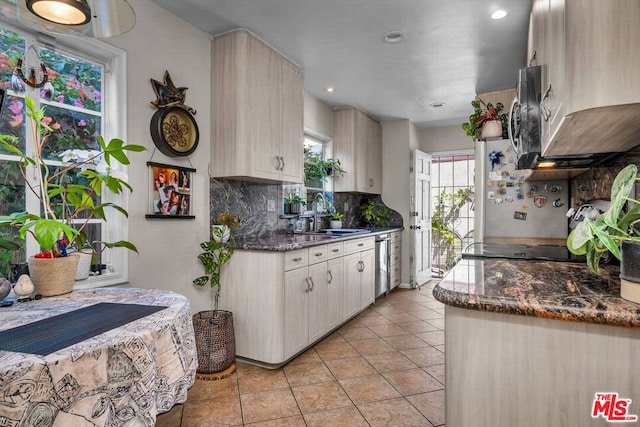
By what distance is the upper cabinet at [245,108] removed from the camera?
2619mm

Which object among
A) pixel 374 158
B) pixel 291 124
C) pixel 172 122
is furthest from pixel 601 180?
pixel 374 158

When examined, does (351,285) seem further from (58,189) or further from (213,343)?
(58,189)

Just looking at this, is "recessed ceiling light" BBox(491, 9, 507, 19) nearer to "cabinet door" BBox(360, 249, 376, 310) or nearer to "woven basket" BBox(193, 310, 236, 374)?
"cabinet door" BBox(360, 249, 376, 310)

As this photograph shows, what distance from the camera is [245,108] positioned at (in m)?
2.64

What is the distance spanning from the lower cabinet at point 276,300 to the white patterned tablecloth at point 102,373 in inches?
46.4

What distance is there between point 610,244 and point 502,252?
1408 millimetres

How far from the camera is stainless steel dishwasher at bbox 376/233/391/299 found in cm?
434

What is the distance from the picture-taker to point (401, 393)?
224 centimetres

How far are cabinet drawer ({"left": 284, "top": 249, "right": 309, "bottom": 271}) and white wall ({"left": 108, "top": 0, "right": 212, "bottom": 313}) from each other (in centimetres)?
67

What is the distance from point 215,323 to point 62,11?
1.89 meters

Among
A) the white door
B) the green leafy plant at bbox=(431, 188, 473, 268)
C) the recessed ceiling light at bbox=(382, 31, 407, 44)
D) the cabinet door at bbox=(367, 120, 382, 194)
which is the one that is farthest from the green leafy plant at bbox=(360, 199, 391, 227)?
the recessed ceiling light at bbox=(382, 31, 407, 44)

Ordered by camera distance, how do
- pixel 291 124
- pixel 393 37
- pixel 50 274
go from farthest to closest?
pixel 291 124, pixel 393 37, pixel 50 274

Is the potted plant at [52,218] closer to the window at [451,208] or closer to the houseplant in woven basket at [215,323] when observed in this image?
the houseplant in woven basket at [215,323]

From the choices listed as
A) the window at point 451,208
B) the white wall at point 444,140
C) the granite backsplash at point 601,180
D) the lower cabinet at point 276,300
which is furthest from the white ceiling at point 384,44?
the window at point 451,208
